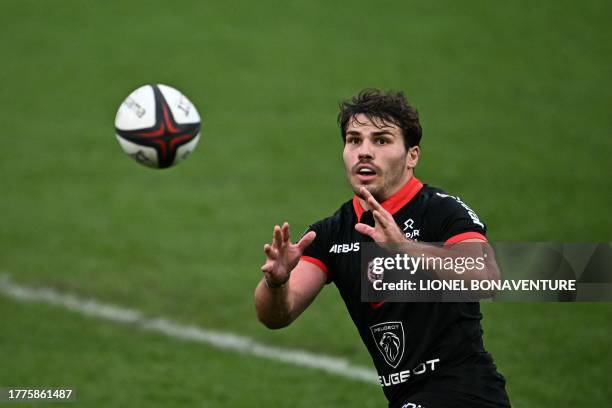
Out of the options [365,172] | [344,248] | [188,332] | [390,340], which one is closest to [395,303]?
[390,340]

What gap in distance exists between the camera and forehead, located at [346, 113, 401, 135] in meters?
6.89

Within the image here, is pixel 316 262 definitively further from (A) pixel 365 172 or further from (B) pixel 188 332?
(B) pixel 188 332

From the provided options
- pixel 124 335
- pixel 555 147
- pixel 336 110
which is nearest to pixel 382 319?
pixel 124 335

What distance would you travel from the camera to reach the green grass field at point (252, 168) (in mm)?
11438

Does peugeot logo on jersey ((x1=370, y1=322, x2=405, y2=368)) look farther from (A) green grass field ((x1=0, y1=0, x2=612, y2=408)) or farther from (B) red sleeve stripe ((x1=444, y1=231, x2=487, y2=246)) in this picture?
(A) green grass field ((x1=0, y1=0, x2=612, y2=408))

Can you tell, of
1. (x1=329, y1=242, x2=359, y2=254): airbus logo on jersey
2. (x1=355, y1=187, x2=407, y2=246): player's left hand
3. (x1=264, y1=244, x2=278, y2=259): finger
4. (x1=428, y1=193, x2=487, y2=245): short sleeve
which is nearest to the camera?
(x1=355, y1=187, x2=407, y2=246): player's left hand

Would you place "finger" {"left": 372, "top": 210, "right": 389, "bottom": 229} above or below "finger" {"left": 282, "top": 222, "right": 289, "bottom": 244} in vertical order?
below

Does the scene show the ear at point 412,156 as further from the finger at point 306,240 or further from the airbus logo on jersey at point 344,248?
the finger at point 306,240

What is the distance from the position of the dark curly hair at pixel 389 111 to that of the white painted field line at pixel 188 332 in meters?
4.55

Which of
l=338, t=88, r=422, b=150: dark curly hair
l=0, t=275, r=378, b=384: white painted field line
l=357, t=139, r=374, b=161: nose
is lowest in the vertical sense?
l=357, t=139, r=374, b=161: nose

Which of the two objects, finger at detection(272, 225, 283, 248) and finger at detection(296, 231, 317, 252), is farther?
finger at detection(296, 231, 317, 252)

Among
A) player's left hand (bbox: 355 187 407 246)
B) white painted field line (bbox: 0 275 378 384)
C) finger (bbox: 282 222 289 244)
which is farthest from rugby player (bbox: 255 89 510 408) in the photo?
white painted field line (bbox: 0 275 378 384)

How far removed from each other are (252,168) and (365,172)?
42.0 ft

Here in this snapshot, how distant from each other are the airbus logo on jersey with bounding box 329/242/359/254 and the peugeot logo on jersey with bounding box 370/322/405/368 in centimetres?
55
